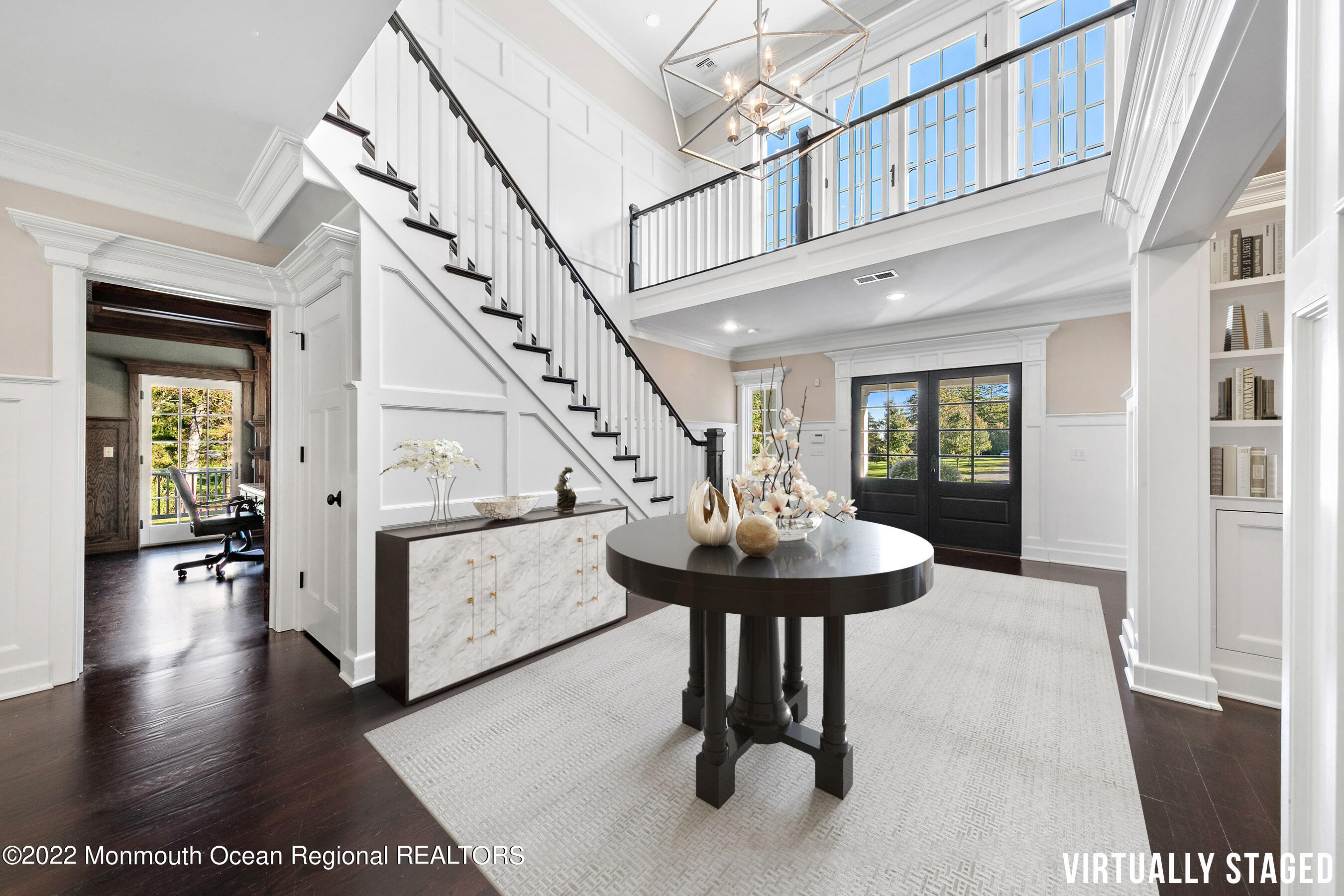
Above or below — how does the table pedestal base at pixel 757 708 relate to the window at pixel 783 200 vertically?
below

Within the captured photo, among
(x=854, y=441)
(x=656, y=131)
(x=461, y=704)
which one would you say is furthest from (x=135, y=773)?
(x=656, y=131)

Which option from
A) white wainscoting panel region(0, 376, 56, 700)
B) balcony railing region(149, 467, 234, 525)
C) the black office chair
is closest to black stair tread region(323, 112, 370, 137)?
white wainscoting panel region(0, 376, 56, 700)

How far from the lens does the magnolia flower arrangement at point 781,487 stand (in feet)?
5.61

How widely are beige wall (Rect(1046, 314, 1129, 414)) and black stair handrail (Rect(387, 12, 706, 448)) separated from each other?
378 centimetres

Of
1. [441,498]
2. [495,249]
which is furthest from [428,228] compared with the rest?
[441,498]

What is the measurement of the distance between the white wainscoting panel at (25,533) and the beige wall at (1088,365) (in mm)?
7316

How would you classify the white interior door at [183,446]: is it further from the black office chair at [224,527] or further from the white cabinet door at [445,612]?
the white cabinet door at [445,612]

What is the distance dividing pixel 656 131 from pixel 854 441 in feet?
15.1

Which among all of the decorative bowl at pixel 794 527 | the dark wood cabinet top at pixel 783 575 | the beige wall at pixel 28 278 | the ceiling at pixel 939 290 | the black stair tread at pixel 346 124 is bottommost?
the dark wood cabinet top at pixel 783 575

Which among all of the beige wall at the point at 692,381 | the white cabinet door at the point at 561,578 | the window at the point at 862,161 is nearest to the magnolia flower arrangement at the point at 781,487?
the white cabinet door at the point at 561,578

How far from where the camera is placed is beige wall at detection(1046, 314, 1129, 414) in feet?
15.6

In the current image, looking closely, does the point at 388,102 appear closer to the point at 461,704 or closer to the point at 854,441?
the point at 461,704

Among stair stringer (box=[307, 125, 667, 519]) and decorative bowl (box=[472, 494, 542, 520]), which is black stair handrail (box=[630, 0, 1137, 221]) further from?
decorative bowl (box=[472, 494, 542, 520])

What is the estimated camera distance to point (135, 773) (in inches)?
72.6
